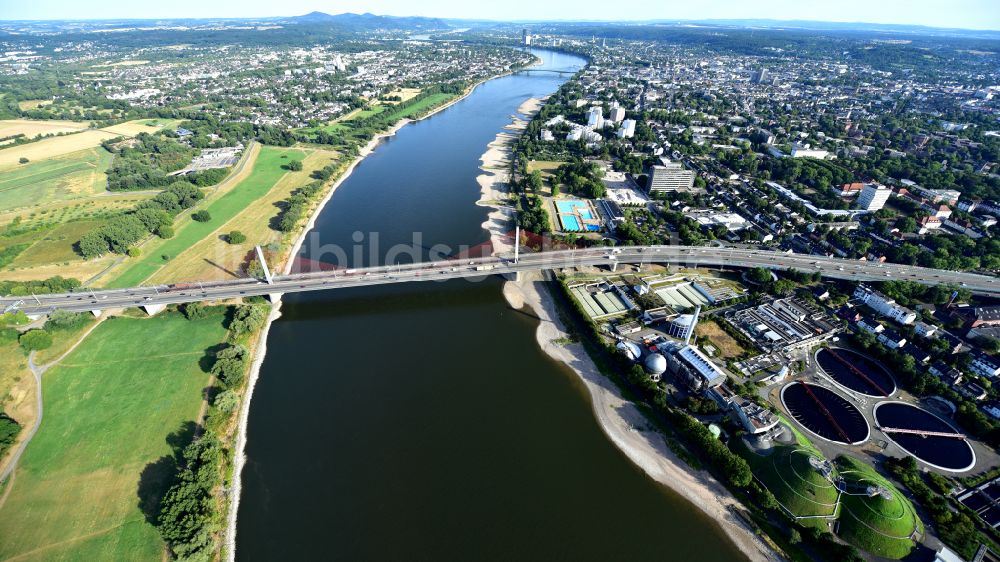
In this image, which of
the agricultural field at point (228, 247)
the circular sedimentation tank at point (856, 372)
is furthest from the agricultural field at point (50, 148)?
the circular sedimentation tank at point (856, 372)

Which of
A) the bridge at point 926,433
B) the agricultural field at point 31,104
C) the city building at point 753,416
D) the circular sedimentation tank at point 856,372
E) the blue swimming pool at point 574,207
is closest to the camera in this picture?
the city building at point 753,416

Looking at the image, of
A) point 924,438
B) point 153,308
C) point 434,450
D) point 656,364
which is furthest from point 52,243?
point 924,438

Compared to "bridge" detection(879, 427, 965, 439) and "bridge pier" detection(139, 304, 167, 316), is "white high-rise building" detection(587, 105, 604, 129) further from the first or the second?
"bridge pier" detection(139, 304, 167, 316)

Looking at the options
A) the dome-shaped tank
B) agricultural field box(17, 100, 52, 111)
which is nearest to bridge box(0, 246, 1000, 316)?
the dome-shaped tank

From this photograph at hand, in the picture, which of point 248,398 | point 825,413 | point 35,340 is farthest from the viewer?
point 35,340

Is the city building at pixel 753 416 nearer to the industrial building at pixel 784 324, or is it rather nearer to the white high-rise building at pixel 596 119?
the industrial building at pixel 784 324

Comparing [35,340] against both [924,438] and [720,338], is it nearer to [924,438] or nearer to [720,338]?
[720,338]
